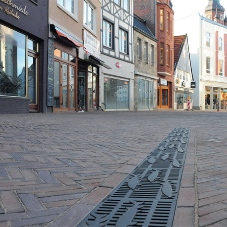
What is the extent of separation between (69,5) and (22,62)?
4.94 metres

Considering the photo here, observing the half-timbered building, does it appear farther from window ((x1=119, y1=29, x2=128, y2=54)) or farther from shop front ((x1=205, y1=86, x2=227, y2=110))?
shop front ((x1=205, y1=86, x2=227, y2=110))

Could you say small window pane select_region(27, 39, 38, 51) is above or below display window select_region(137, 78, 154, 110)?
above

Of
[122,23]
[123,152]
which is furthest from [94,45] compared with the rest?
[123,152]

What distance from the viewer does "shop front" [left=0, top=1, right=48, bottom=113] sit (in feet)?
33.2

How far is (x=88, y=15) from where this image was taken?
17.2 m

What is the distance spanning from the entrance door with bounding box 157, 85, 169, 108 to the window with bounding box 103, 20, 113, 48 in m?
10.8

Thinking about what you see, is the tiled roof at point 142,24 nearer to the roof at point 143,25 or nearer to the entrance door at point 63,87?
the roof at point 143,25

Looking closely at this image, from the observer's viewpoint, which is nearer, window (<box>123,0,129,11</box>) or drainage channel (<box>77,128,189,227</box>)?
drainage channel (<box>77,128,189,227</box>)

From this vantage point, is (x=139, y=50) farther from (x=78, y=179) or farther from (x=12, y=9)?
(x=78, y=179)

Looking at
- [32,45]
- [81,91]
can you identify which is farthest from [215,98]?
[32,45]

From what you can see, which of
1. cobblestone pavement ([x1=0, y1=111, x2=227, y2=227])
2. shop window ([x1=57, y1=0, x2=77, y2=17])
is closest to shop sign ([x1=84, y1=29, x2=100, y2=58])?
shop window ([x1=57, y1=0, x2=77, y2=17])

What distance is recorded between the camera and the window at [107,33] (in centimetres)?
1980

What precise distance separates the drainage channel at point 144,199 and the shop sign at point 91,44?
1410 centimetres

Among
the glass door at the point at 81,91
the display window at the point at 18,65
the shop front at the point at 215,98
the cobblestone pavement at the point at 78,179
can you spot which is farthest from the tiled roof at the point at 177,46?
the cobblestone pavement at the point at 78,179
